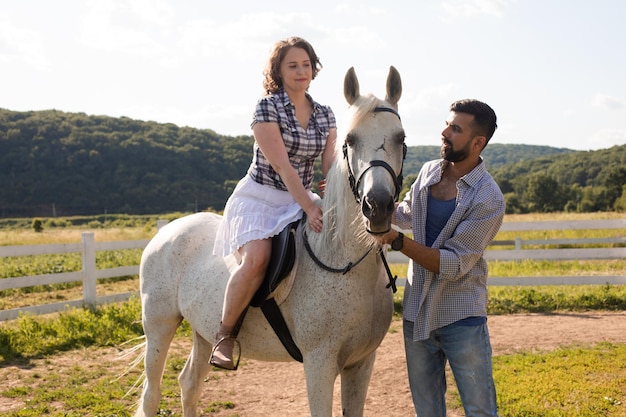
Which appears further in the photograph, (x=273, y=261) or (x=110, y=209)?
(x=110, y=209)

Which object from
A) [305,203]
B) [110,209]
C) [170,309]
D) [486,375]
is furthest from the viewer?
[110,209]

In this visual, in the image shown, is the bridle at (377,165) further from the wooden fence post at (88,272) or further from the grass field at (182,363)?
the wooden fence post at (88,272)

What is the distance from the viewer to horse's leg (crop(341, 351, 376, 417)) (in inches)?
130

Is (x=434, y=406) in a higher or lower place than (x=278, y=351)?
lower

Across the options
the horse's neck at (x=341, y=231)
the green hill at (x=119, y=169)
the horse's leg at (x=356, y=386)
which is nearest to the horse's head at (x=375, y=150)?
the horse's neck at (x=341, y=231)

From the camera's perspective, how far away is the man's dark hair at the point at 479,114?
2.97 meters

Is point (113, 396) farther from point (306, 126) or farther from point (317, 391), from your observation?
point (306, 126)

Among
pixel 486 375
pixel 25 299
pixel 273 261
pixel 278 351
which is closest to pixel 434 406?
pixel 486 375

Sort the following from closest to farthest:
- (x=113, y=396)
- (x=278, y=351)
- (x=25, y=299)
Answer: (x=278, y=351)
(x=113, y=396)
(x=25, y=299)

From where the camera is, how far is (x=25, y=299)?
38.8 ft

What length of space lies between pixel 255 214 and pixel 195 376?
161 cm

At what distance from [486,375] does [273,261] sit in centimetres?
127

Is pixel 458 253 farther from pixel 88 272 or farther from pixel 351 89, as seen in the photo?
pixel 88 272

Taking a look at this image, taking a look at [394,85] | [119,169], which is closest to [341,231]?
[394,85]
